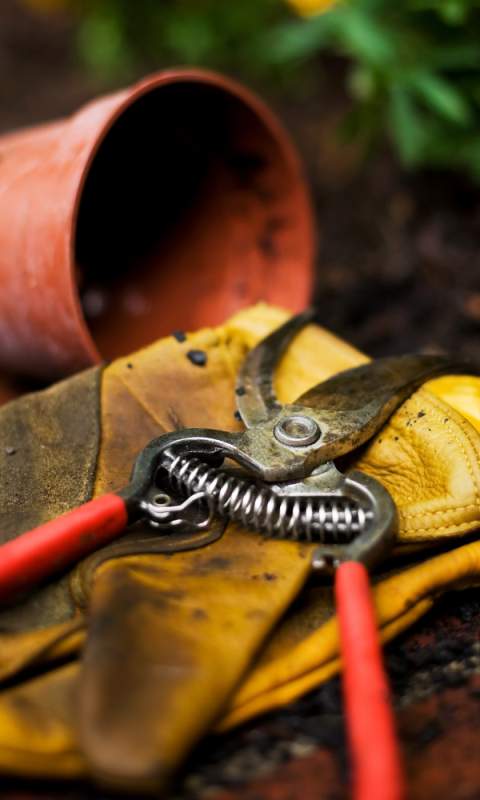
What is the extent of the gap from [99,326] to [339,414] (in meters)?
1.01

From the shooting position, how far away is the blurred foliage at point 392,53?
7.14 feet

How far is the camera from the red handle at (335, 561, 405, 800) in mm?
824

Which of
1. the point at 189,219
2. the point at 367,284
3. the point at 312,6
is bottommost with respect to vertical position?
the point at 367,284

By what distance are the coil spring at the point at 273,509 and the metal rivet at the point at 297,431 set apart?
0.08 m

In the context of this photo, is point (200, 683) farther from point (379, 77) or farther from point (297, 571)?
point (379, 77)

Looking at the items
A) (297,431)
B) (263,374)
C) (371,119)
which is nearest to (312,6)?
(371,119)

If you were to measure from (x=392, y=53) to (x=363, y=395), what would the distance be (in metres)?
1.24

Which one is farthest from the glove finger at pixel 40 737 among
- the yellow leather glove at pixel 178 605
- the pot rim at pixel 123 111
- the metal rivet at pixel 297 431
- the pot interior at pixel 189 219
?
the pot interior at pixel 189 219

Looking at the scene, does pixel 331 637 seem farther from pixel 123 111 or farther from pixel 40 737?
pixel 123 111

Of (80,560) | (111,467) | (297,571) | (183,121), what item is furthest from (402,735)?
(183,121)

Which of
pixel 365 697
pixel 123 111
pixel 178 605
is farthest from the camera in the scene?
pixel 123 111

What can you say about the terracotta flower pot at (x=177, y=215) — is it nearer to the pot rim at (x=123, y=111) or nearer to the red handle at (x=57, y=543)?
the pot rim at (x=123, y=111)

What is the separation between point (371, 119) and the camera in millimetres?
2453

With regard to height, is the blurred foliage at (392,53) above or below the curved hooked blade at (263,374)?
above
